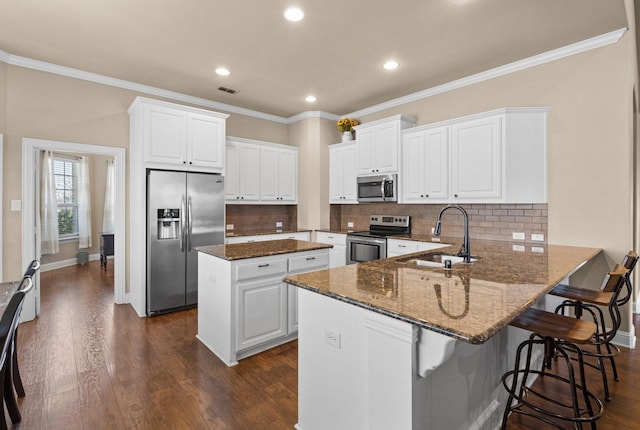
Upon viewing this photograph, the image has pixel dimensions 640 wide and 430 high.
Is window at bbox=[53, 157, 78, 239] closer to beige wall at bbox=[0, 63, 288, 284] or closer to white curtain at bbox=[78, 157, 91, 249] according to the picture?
white curtain at bbox=[78, 157, 91, 249]

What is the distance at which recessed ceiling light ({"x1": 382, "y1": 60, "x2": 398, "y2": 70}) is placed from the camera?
11.8 ft

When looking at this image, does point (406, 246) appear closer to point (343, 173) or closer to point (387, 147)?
point (387, 147)

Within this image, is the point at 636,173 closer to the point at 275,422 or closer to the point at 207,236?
the point at 275,422

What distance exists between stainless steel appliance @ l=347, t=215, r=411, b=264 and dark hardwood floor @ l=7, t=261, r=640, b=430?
182cm

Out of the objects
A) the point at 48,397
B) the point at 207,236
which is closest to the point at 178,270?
the point at 207,236

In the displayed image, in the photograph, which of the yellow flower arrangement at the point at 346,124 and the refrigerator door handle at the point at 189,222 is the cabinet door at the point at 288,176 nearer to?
the yellow flower arrangement at the point at 346,124

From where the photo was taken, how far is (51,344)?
302cm

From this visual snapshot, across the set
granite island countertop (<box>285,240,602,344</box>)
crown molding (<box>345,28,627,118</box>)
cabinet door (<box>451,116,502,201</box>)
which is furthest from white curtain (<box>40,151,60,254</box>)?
cabinet door (<box>451,116,502,201</box>)

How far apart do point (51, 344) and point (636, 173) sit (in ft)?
19.6

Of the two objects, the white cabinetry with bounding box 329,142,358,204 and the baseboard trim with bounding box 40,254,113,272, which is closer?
the white cabinetry with bounding box 329,142,358,204

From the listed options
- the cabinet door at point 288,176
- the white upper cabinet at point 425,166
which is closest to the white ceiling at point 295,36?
the white upper cabinet at point 425,166

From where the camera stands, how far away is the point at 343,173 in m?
5.29

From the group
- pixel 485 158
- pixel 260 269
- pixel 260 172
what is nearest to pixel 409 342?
pixel 260 269

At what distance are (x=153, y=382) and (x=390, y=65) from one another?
374 cm
